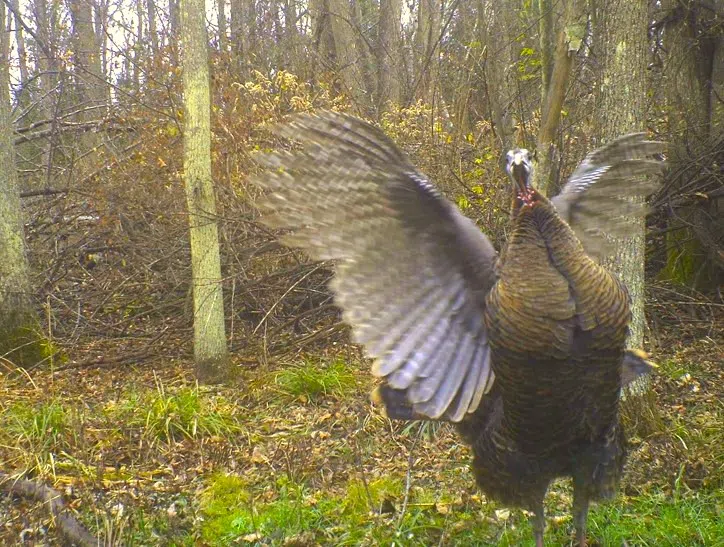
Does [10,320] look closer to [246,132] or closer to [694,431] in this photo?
[246,132]

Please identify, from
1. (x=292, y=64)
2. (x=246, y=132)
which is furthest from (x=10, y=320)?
(x=292, y=64)

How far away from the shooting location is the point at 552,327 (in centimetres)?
321

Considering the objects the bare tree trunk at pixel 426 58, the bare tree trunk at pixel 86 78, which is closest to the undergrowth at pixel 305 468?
the bare tree trunk at pixel 426 58

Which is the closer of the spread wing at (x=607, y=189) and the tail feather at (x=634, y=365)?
the tail feather at (x=634, y=365)

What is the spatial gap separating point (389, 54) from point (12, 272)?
21.7 ft

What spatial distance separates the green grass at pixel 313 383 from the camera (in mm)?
6812

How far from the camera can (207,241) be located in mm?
7141

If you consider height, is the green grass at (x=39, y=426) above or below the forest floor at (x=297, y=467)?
above

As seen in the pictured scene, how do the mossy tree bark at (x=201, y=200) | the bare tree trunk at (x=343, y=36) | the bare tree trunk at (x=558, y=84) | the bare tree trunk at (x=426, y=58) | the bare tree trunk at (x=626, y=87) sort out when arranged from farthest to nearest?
the bare tree trunk at (x=343, y=36)
the bare tree trunk at (x=426, y=58)
the mossy tree bark at (x=201, y=200)
the bare tree trunk at (x=558, y=84)
the bare tree trunk at (x=626, y=87)

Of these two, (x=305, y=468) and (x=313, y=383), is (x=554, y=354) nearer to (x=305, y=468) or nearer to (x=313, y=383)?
(x=305, y=468)

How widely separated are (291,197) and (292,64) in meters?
8.09

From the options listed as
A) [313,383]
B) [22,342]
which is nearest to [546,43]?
[313,383]

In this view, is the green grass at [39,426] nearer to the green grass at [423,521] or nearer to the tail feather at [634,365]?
the green grass at [423,521]

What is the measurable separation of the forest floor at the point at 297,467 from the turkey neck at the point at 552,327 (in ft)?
3.73
